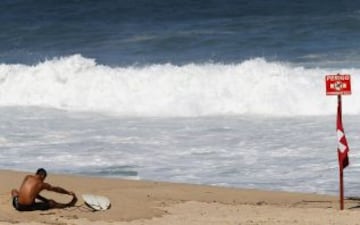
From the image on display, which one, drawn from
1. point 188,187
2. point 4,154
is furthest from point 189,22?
point 188,187

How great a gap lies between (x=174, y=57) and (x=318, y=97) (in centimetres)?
715

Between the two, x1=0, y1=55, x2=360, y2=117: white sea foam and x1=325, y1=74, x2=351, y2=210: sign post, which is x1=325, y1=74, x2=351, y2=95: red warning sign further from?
x1=0, y1=55, x2=360, y2=117: white sea foam

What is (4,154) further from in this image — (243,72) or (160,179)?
(243,72)

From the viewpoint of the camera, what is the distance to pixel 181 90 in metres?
24.8

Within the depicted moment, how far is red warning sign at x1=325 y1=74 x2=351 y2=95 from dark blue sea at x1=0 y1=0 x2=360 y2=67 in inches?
580

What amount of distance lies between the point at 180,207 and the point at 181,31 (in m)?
21.1

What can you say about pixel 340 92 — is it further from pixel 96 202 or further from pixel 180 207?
pixel 96 202

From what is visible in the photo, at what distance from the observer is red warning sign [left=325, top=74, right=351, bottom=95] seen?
11.6 metres

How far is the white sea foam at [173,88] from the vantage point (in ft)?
73.4

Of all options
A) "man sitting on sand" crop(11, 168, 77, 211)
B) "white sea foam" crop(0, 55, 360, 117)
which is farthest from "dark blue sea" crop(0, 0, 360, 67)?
"man sitting on sand" crop(11, 168, 77, 211)

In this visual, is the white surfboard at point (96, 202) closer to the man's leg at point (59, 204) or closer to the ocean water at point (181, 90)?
the man's leg at point (59, 204)

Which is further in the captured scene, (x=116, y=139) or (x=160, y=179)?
(x=116, y=139)

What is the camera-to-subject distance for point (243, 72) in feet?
84.4

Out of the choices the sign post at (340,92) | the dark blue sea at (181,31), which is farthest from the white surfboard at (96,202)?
the dark blue sea at (181,31)
